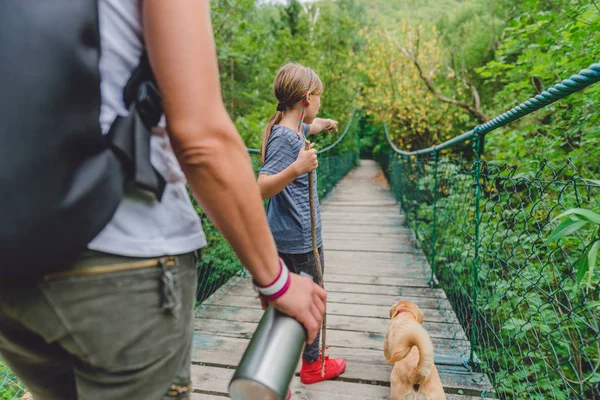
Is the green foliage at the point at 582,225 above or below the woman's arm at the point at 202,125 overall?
below

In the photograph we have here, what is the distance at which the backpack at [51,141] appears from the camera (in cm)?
41

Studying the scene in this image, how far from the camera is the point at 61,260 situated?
1.54 feet

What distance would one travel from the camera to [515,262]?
7.43 ft

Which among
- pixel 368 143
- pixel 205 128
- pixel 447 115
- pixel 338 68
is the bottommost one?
pixel 368 143

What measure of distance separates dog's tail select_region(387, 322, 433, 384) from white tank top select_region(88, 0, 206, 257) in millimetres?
1170

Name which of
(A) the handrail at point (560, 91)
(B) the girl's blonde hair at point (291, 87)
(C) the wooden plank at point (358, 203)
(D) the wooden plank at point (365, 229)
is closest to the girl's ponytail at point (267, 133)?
(B) the girl's blonde hair at point (291, 87)

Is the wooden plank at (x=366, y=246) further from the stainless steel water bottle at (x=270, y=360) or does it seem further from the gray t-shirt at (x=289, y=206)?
the stainless steel water bottle at (x=270, y=360)

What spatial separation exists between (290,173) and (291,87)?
0.46 meters

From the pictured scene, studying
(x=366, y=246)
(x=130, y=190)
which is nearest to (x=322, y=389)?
(x=130, y=190)

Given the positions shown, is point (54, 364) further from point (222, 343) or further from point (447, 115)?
point (447, 115)

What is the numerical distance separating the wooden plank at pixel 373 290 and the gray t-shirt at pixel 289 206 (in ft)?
4.66

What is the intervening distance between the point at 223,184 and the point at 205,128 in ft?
0.27

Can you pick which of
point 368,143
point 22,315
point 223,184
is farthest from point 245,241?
point 368,143

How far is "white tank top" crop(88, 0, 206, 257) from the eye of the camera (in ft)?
1.69
